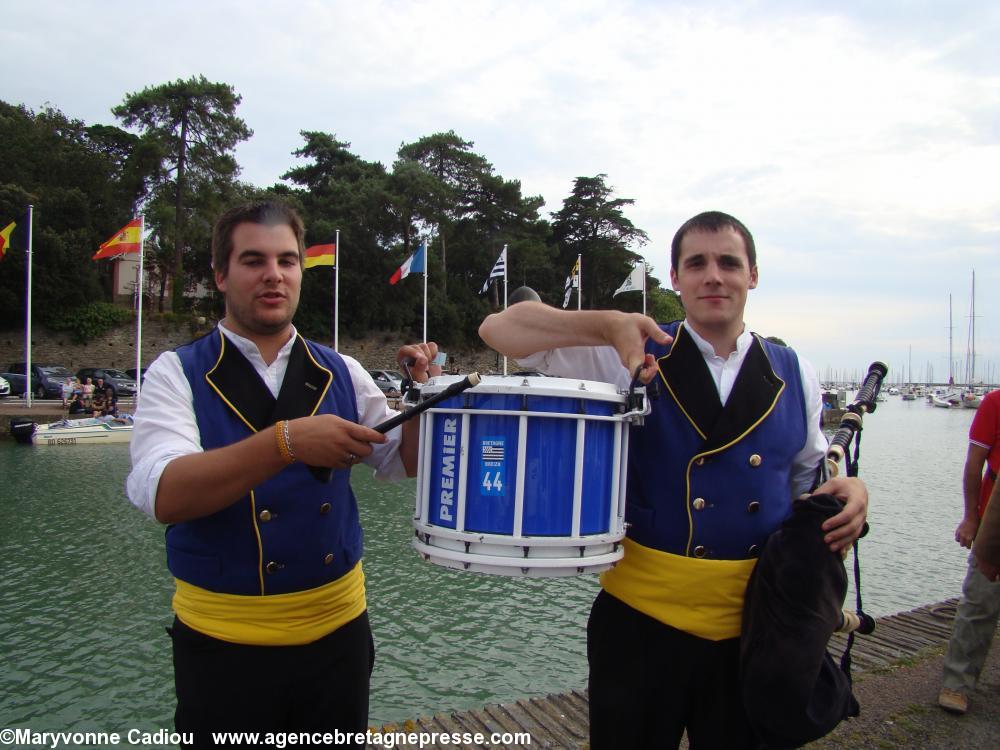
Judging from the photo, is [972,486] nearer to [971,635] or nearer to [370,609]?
[971,635]

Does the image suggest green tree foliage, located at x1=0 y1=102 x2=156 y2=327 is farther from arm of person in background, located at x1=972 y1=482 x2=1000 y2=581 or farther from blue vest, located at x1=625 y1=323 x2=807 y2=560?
arm of person in background, located at x1=972 y1=482 x2=1000 y2=581

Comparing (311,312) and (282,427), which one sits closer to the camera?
(282,427)

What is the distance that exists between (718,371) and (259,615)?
5.67 feet

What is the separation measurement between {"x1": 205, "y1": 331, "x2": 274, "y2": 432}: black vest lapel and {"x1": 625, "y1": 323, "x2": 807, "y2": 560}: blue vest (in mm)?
1232

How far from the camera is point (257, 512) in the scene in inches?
84.4

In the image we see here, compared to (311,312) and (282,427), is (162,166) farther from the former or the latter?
(282,427)

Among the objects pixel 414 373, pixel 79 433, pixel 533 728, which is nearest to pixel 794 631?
pixel 414 373

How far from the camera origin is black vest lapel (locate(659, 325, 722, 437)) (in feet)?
7.43

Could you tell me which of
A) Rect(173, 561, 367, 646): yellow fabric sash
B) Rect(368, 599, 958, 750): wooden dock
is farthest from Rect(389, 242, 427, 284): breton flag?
Rect(173, 561, 367, 646): yellow fabric sash

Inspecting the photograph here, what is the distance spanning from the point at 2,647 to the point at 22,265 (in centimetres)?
3295

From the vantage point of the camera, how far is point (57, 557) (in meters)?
8.53

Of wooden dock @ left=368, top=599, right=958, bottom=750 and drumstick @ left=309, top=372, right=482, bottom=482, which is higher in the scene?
drumstick @ left=309, top=372, right=482, bottom=482

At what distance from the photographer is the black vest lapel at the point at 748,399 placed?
222 cm

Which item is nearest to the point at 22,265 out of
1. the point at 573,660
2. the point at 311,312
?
the point at 311,312
